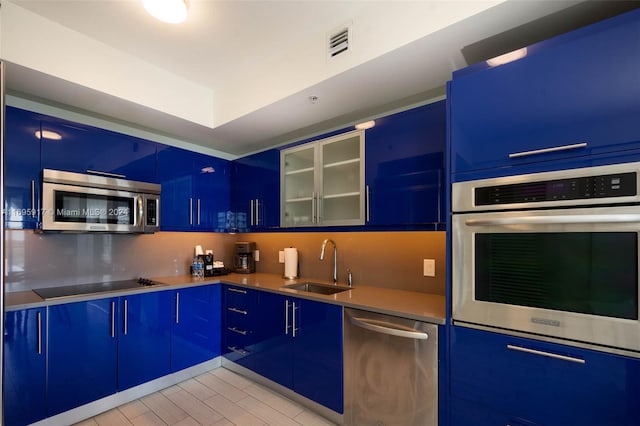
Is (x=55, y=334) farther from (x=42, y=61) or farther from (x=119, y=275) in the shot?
(x=42, y=61)

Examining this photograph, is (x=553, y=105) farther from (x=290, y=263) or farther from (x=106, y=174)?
(x=106, y=174)

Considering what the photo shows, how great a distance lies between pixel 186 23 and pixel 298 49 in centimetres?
72

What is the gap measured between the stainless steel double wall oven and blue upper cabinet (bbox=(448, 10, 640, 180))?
0.09 m

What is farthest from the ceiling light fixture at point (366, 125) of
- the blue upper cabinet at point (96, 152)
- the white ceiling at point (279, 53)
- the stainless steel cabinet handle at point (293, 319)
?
the blue upper cabinet at point (96, 152)

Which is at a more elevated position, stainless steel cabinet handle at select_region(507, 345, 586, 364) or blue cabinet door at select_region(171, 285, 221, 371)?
stainless steel cabinet handle at select_region(507, 345, 586, 364)

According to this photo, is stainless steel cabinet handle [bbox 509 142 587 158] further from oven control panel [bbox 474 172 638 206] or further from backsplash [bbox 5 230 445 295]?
backsplash [bbox 5 230 445 295]

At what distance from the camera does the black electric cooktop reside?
2.09m

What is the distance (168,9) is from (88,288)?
213cm

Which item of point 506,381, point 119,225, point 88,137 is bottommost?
point 506,381

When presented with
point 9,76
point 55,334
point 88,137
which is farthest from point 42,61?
point 55,334

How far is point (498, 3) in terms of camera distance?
1.27 m

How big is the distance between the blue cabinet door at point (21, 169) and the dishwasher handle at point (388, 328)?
2304 millimetres

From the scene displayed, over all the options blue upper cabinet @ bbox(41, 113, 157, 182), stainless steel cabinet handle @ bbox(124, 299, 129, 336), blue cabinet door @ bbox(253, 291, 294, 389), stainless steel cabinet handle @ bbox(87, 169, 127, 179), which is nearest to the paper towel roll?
blue cabinet door @ bbox(253, 291, 294, 389)

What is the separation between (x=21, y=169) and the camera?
2010 millimetres
